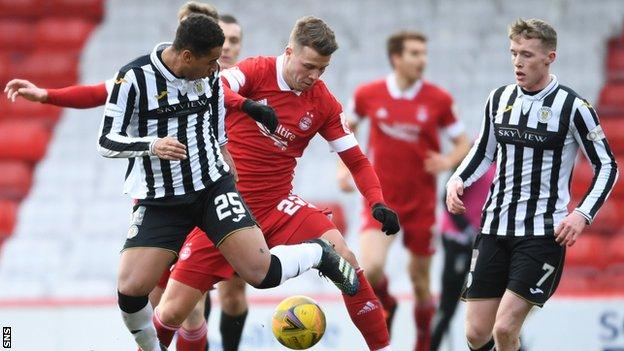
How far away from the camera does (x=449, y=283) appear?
1030cm

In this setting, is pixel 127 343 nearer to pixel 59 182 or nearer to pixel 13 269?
pixel 13 269

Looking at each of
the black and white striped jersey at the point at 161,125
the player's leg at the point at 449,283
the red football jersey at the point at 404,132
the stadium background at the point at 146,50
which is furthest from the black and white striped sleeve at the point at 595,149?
the stadium background at the point at 146,50

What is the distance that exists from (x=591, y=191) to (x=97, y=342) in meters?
4.67

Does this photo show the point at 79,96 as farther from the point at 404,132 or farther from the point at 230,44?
the point at 404,132

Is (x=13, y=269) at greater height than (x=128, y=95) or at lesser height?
lesser

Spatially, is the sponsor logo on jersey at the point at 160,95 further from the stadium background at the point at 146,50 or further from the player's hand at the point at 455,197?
the stadium background at the point at 146,50

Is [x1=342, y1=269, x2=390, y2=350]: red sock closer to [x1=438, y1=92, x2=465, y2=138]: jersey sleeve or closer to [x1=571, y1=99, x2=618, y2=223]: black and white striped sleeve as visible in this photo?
[x1=571, y1=99, x2=618, y2=223]: black and white striped sleeve

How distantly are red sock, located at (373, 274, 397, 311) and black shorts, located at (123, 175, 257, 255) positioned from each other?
2978mm

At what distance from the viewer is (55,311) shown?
10078 millimetres

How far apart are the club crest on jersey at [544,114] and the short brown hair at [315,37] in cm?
117

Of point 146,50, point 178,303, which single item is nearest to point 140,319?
point 178,303

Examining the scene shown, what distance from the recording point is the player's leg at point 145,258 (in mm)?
6391

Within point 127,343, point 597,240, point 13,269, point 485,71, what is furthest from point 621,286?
point 13,269

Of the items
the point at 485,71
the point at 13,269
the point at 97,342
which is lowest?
the point at 13,269
